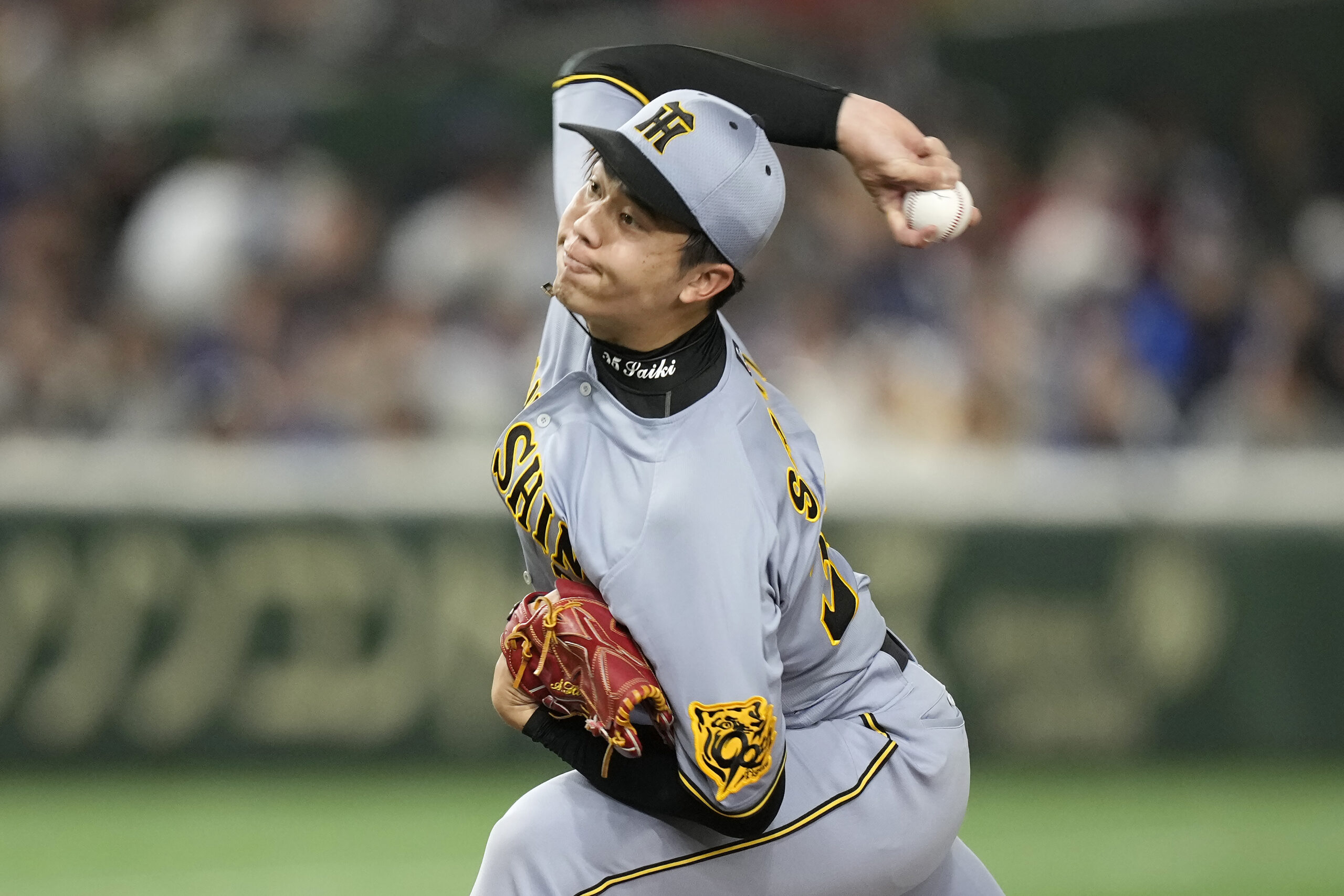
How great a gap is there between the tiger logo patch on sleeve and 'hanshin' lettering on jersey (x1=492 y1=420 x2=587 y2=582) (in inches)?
14.1

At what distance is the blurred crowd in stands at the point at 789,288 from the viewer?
8812 mm

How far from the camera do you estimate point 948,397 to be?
28.6 feet

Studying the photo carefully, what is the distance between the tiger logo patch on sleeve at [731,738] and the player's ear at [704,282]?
26.7 inches

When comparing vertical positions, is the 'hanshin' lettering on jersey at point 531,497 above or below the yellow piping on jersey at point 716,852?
above

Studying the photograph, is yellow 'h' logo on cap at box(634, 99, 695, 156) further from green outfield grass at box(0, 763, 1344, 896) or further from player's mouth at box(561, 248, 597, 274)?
green outfield grass at box(0, 763, 1344, 896)

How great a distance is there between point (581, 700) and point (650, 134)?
0.93m

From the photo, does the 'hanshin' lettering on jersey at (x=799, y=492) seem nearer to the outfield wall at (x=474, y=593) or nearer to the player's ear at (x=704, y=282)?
the player's ear at (x=704, y=282)

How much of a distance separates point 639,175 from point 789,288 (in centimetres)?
672

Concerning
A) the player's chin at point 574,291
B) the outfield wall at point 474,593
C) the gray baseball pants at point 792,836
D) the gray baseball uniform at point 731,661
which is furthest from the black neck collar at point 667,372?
the outfield wall at point 474,593

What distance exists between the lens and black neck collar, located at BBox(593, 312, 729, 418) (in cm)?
287

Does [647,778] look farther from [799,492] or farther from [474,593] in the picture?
[474,593]

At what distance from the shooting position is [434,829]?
705 cm

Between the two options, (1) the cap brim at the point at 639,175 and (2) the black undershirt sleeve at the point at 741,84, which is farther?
(2) the black undershirt sleeve at the point at 741,84

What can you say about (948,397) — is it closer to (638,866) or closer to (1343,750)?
(1343,750)
